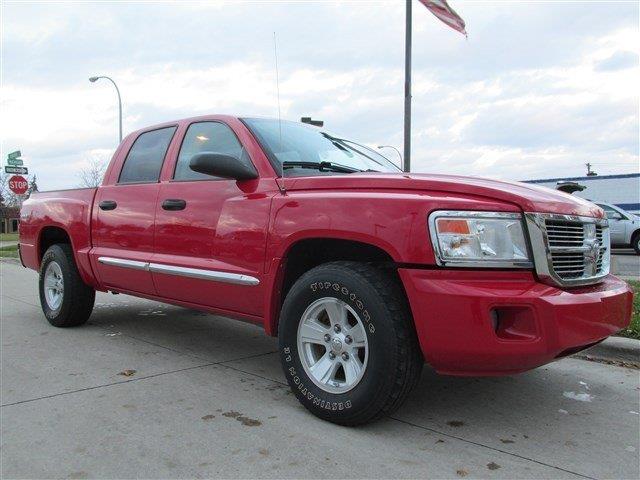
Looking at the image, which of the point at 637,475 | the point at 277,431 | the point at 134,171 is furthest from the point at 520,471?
the point at 134,171

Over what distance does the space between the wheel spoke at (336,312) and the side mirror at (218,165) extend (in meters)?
1.08

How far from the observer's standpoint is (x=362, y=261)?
336 cm

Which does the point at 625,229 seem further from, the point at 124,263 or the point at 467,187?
the point at 467,187

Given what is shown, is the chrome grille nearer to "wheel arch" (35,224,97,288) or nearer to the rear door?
the rear door

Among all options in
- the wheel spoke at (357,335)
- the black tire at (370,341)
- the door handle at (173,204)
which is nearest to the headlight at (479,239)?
the black tire at (370,341)

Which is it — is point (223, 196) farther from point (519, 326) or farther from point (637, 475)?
point (637, 475)

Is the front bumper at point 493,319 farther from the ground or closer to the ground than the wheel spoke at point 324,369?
farther from the ground

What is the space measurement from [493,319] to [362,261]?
88 cm

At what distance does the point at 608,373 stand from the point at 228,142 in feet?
10.8

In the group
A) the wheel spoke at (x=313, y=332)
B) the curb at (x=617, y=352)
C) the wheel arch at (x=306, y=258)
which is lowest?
the curb at (x=617, y=352)

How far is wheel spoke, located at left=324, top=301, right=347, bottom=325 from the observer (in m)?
3.21

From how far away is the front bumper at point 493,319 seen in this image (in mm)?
2707

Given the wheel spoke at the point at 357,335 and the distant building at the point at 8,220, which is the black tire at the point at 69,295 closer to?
the wheel spoke at the point at 357,335

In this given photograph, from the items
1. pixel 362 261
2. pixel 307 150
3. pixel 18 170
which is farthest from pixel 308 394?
pixel 18 170
